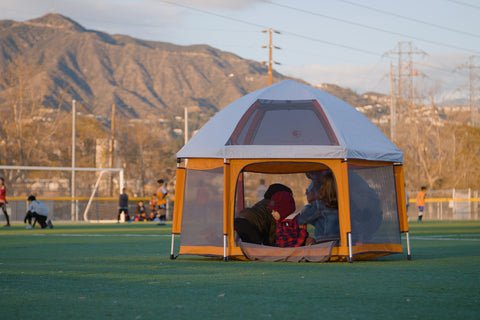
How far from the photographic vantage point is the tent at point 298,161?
10.5 m

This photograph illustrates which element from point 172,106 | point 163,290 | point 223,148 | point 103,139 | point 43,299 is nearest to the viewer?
point 43,299

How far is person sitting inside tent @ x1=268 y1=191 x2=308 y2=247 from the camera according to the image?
1091 centimetres

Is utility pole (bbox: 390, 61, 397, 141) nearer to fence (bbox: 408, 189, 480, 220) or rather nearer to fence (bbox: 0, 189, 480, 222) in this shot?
fence (bbox: 0, 189, 480, 222)

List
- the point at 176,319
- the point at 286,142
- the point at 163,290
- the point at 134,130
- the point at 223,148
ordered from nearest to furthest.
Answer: the point at 176,319 < the point at 163,290 < the point at 223,148 < the point at 286,142 < the point at 134,130

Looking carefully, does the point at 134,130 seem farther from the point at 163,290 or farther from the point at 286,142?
the point at 163,290

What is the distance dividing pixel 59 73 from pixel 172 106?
3048 centimetres

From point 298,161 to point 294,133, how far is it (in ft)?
3.91

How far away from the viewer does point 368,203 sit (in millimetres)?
11156

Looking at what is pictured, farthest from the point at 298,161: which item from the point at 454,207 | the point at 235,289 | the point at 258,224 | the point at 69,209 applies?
the point at 454,207

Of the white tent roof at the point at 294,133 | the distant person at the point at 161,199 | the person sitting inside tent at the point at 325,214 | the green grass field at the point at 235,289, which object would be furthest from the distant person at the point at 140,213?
the person sitting inside tent at the point at 325,214

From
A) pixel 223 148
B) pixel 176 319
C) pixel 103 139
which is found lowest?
pixel 176 319

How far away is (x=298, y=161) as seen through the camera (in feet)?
34.9

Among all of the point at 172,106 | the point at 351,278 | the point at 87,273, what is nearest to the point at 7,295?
the point at 87,273

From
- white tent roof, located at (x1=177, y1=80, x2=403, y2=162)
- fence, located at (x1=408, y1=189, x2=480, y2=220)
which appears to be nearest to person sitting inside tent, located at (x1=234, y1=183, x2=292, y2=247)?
white tent roof, located at (x1=177, y1=80, x2=403, y2=162)
